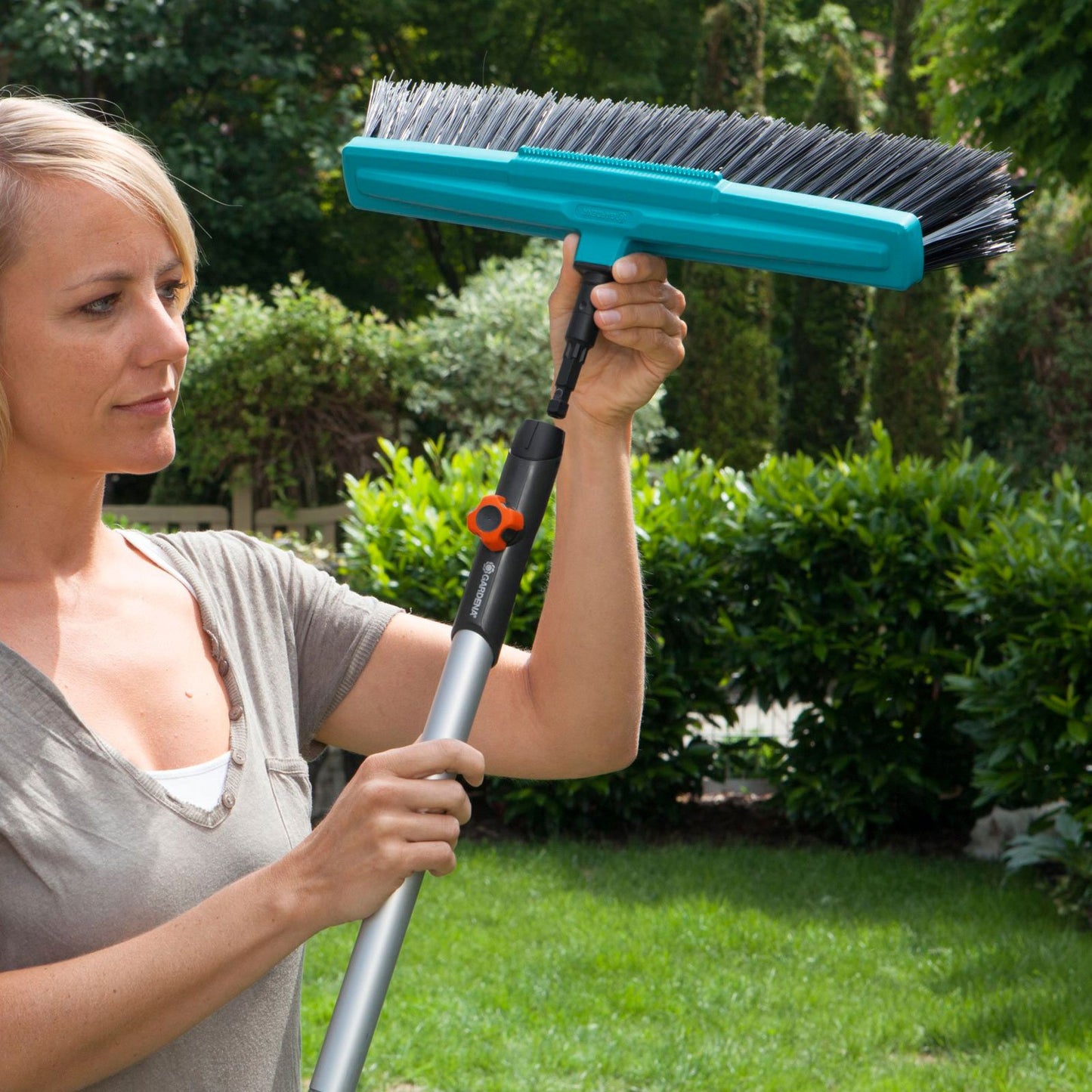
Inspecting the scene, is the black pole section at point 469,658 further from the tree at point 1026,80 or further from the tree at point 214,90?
the tree at point 214,90

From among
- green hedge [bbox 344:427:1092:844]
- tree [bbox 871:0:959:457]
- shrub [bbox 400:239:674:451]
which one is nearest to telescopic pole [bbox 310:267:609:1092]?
green hedge [bbox 344:427:1092:844]

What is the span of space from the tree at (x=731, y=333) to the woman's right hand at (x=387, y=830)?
13718mm

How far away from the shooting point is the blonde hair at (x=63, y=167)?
5.05 ft

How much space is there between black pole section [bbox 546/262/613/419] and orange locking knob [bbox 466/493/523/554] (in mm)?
149

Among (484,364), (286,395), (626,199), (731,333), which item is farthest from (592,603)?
(731,333)

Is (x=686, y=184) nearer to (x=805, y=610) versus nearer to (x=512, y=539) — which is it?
(x=512, y=539)

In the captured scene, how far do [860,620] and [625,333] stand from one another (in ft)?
15.3

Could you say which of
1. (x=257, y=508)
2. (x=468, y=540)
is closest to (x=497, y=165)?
(x=468, y=540)

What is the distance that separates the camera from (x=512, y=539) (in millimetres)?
1586

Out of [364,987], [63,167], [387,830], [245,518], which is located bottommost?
[245,518]

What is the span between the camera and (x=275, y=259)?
55.0ft

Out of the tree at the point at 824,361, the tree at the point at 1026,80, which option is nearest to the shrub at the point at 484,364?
the tree at the point at 1026,80

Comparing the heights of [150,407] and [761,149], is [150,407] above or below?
below

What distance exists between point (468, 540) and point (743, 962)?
7.89 feet
